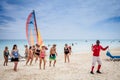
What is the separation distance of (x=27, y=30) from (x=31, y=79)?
22.6ft

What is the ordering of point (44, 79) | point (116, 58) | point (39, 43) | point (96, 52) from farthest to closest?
point (116, 58) → point (39, 43) → point (96, 52) → point (44, 79)

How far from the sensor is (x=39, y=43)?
1381 cm

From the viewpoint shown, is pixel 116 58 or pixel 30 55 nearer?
pixel 30 55

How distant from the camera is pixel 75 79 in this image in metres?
8.16

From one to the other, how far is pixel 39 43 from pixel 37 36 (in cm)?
66

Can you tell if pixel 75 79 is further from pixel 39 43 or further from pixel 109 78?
pixel 39 43

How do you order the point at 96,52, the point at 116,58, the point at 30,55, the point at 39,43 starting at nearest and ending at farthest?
the point at 96,52
the point at 30,55
the point at 39,43
the point at 116,58

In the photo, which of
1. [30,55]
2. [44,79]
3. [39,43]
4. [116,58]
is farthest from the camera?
[116,58]

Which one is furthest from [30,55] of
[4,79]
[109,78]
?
[109,78]

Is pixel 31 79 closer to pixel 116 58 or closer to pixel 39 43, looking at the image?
pixel 39 43

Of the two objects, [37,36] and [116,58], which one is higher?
[37,36]

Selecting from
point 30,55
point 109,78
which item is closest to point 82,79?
point 109,78

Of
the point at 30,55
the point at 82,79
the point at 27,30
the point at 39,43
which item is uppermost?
the point at 27,30

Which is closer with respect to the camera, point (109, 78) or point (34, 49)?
point (109, 78)
